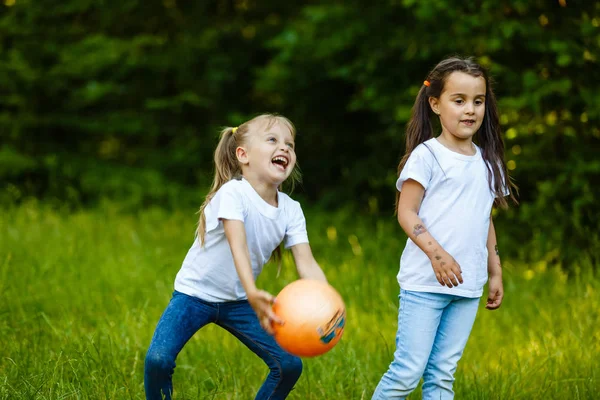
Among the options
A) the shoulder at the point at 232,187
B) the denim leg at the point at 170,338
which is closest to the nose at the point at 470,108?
the shoulder at the point at 232,187

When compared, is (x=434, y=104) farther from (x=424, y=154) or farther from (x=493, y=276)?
(x=493, y=276)

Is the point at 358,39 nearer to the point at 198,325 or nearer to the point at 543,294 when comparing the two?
the point at 543,294

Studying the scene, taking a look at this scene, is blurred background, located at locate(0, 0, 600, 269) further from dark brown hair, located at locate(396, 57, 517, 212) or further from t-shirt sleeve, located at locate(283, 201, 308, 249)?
Result: t-shirt sleeve, located at locate(283, 201, 308, 249)

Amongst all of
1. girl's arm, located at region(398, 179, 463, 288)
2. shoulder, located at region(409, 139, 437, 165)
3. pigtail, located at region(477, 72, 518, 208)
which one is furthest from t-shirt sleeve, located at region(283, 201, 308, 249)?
pigtail, located at region(477, 72, 518, 208)

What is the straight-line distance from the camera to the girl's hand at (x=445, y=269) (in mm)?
3117

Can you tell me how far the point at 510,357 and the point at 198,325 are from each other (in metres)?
2.18

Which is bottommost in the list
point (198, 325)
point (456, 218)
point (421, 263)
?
point (198, 325)

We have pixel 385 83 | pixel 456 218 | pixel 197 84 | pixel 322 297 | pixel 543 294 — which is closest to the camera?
pixel 322 297

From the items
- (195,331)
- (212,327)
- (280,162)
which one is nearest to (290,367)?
(195,331)

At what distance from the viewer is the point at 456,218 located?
3.30m

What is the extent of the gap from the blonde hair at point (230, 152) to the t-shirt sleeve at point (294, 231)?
201 millimetres

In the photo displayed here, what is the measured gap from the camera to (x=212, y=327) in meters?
5.16

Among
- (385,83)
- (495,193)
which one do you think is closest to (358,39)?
(385,83)

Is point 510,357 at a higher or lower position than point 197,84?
lower
